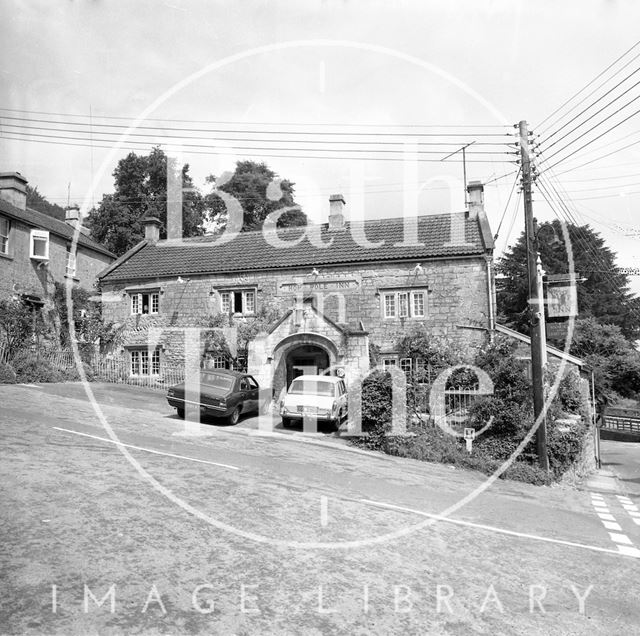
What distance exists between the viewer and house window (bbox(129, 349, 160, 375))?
26953 millimetres

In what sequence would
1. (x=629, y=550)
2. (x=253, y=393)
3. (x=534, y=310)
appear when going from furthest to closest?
1. (x=253, y=393)
2. (x=534, y=310)
3. (x=629, y=550)

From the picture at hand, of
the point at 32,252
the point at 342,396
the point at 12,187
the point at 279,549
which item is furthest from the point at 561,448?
the point at 12,187

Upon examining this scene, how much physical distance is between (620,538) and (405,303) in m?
15.0

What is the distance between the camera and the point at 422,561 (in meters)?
7.04

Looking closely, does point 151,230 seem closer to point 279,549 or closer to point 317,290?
point 317,290

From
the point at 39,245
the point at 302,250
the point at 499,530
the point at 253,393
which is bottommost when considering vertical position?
the point at 499,530

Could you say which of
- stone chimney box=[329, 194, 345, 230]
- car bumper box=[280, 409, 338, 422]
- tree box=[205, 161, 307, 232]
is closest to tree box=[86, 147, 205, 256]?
tree box=[205, 161, 307, 232]

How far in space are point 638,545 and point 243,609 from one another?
7469mm

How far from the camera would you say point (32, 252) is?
27328 mm

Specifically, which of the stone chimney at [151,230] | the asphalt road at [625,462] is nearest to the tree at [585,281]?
the asphalt road at [625,462]

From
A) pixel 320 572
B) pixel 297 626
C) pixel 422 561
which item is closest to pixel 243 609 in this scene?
pixel 297 626

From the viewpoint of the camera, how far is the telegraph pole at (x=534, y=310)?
48.4 feet

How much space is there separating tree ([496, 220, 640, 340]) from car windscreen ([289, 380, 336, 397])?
116 feet

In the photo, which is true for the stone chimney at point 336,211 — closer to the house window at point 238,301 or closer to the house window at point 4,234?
the house window at point 238,301
